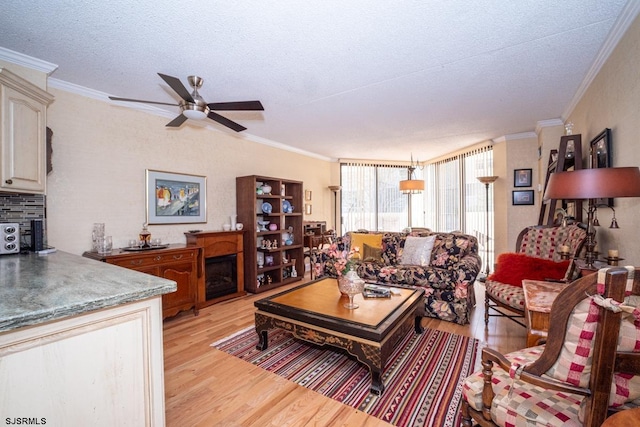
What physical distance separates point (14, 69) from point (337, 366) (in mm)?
3743

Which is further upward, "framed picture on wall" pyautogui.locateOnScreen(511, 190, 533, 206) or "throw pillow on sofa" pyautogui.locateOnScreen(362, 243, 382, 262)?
"framed picture on wall" pyautogui.locateOnScreen(511, 190, 533, 206)

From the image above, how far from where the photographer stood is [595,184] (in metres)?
1.67

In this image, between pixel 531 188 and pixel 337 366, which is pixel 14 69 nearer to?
pixel 337 366

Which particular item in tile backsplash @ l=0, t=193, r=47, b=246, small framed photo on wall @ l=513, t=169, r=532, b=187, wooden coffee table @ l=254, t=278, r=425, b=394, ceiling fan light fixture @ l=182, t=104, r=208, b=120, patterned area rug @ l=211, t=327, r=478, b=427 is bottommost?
Result: patterned area rug @ l=211, t=327, r=478, b=427

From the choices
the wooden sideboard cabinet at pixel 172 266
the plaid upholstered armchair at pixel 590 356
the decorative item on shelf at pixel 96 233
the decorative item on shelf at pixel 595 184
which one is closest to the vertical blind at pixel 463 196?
the decorative item on shelf at pixel 595 184

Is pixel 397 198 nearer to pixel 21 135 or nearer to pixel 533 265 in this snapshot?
pixel 533 265

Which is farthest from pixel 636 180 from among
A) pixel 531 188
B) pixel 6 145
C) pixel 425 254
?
pixel 6 145

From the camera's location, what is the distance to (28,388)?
2.99ft

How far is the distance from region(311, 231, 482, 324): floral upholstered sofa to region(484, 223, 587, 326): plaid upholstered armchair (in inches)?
11.2

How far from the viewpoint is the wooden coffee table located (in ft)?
6.35

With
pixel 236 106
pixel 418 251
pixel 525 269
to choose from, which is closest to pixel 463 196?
pixel 418 251

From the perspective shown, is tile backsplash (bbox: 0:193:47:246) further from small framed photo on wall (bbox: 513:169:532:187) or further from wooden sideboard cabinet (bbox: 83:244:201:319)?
small framed photo on wall (bbox: 513:169:532:187)

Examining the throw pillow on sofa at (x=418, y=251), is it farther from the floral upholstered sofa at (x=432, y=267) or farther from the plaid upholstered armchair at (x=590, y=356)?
the plaid upholstered armchair at (x=590, y=356)

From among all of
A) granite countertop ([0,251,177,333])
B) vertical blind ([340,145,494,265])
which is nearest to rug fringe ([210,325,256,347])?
granite countertop ([0,251,177,333])
